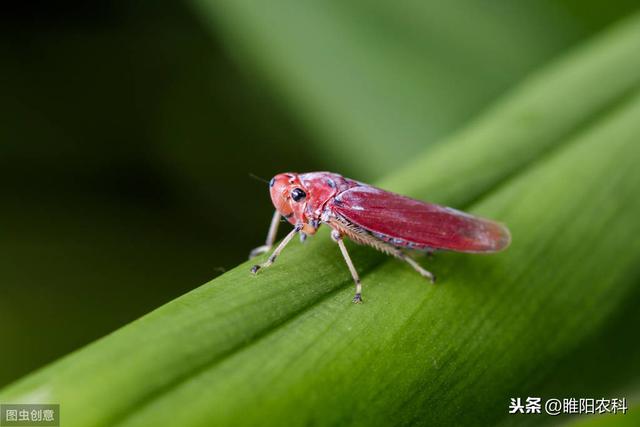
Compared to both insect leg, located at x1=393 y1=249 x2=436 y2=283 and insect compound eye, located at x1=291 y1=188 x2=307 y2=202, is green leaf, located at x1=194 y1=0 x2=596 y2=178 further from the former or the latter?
insect leg, located at x1=393 y1=249 x2=436 y2=283

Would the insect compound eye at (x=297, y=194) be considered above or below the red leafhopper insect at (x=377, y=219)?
above

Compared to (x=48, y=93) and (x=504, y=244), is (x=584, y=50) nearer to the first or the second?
(x=504, y=244)

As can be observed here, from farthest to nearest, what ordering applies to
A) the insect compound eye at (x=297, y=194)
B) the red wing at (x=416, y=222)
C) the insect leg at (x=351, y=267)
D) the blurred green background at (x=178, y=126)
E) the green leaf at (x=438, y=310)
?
the blurred green background at (x=178, y=126), the insect compound eye at (x=297, y=194), the red wing at (x=416, y=222), the insect leg at (x=351, y=267), the green leaf at (x=438, y=310)

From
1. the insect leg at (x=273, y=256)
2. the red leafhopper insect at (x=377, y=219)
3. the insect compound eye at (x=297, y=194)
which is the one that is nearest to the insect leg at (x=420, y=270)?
the red leafhopper insect at (x=377, y=219)

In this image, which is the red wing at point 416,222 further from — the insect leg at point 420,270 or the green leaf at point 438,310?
the insect leg at point 420,270

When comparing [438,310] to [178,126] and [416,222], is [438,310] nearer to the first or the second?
[416,222]

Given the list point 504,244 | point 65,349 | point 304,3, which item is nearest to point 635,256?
point 504,244

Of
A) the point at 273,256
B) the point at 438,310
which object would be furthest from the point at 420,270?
the point at 273,256
